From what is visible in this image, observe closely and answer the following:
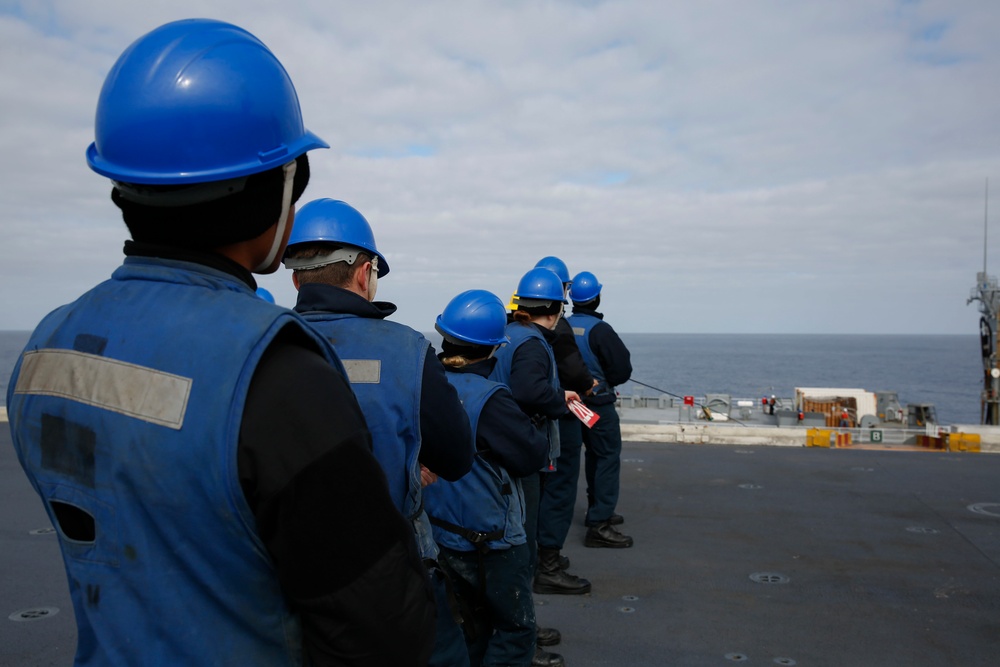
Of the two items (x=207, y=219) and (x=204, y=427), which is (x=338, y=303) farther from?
(x=204, y=427)

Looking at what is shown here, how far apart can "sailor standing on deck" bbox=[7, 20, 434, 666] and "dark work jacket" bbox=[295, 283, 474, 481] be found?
3.53 ft

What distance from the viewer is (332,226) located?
2.75 meters

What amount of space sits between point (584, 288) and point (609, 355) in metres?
0.71

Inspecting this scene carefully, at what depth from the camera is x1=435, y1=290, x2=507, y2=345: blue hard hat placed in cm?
367

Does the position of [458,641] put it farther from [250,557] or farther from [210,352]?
[210,352]

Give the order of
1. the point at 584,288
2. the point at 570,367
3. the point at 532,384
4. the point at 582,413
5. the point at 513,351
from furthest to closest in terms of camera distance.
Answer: the point at 584,288
the point at 570,367
the point at 582,413
the point at 513,351
the point at 532,384

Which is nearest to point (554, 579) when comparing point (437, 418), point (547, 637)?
point (547, 637)

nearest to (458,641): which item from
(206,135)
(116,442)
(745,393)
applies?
(116,442)

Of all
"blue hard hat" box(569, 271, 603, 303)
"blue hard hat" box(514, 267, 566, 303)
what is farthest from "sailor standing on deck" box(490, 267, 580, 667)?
"blue hard hat" box(569, 271, 603, 303)

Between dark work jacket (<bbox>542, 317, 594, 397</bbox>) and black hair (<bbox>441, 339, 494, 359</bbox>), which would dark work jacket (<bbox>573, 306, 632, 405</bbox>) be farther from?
Answer: black hair (<bbox>441, 339, 494, 359</bbox>)

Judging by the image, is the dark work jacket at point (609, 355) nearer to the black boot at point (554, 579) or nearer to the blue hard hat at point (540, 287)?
the blue hard hat at point (540, 287)

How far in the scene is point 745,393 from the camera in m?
70.5

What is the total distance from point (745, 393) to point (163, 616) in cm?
7332

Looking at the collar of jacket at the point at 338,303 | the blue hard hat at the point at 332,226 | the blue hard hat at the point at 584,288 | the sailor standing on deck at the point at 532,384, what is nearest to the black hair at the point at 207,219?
the collar of jacket at the point at 338,303
